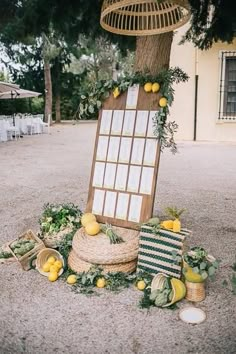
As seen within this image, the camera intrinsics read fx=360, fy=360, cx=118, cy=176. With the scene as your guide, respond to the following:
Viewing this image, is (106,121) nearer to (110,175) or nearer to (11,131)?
(110,175)

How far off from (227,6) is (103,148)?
92.7 inches

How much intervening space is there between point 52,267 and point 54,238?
1.39 ft

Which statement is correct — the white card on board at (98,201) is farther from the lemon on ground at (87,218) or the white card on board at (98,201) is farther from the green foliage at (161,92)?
the green foliage at (161,92)

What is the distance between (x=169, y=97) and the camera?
2953 millimetres

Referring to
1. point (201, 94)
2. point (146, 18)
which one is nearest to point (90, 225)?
point (146, 18)

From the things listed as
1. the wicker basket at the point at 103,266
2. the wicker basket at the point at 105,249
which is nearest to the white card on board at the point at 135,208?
the wicker basket at the point at 105,249

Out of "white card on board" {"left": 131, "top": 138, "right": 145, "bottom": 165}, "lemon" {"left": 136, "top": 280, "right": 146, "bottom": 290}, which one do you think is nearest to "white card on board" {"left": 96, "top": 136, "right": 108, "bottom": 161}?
"white card on board" {"left": 131, "top": 138, "right": 145, "bottom": 165}

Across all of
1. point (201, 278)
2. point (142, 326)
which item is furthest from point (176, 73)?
point (142, 326)

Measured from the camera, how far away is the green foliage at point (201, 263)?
2604 mm

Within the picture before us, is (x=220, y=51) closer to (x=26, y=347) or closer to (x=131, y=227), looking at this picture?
(x=131, y=227)

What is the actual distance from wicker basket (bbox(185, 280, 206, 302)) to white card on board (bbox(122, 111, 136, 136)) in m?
1.34

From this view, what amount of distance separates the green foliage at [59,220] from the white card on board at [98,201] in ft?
0.97

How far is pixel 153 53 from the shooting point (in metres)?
3.22

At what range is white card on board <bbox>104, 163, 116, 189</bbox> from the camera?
3236 mm
